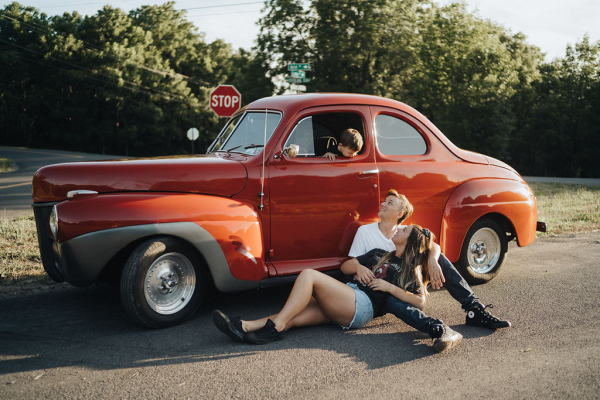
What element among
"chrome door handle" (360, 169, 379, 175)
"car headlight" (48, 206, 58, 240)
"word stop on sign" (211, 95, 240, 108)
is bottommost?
"car headlight" (48, 206, 58, 240)

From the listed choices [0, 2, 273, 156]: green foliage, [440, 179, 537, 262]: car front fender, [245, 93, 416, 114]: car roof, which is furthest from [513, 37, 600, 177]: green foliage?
[245, 93, 416, 114]: car roof

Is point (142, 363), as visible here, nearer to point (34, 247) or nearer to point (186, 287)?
point (186, 287)

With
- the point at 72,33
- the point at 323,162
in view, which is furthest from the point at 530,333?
the point at 72,33

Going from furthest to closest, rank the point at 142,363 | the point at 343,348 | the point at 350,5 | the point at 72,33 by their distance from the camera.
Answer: the point at 72,33 → the point at 350,5 → the point at 343,348 → the point at 142,363

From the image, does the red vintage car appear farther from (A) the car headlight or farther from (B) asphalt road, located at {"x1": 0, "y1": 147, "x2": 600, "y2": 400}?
(B) asphalt road, located at {"x1": 0, "y1": 147, "x2": 600, "y2": 400}

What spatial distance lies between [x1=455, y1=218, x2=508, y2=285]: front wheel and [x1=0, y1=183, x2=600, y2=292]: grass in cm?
369

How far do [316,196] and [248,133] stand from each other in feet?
3.27

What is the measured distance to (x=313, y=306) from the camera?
4539 millimetres

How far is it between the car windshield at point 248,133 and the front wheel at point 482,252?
253cm

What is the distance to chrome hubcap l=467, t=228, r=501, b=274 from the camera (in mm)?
5996

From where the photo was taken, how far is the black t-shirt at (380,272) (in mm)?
4484

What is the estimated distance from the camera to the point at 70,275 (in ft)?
13.9

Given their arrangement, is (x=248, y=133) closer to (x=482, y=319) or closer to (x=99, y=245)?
(x=99, y=245)

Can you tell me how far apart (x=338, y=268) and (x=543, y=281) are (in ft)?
8.74
